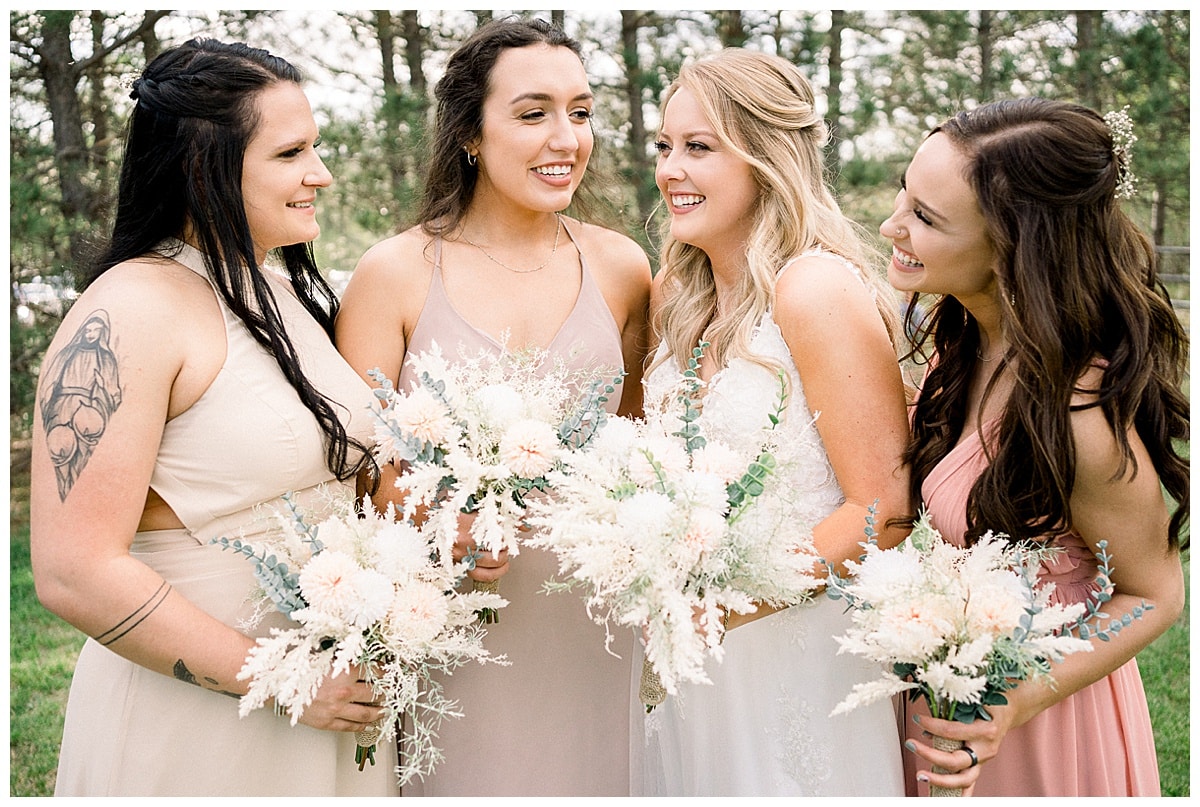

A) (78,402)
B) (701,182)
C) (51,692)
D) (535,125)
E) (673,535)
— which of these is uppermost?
(535,125)

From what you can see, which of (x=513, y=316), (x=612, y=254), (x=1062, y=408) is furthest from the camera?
(x=612, y=254)

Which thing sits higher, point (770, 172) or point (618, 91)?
point (618, 91)

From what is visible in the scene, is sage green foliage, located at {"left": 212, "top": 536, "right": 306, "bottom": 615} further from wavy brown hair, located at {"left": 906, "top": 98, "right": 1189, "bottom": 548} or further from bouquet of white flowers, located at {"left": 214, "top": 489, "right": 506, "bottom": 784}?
wavy brown hair, located at {"left": 906, "top": 98, "right": 1189, "bottom": 548}

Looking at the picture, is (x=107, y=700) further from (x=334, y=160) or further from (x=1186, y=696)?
(x=334, y=160)

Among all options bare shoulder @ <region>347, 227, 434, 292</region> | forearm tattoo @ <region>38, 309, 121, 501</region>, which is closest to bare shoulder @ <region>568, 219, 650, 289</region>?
bare shoulder @ <region>347, 227, 434, 292</region>

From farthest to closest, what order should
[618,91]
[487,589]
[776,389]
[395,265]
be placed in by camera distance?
1. [618,91]
2. [395,265]
3. [776,389]
4. [487,589]

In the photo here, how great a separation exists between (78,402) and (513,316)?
1.51m

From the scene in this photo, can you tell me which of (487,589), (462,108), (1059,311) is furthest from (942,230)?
(462,108)

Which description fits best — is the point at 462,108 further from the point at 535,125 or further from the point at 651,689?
the point at 651,689

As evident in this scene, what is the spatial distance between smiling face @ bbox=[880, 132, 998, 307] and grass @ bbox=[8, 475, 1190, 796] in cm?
342

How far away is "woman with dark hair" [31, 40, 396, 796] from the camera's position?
246 centimetres

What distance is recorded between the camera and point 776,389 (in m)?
3.04

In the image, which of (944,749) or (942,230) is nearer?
(944,749)

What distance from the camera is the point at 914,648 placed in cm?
224
